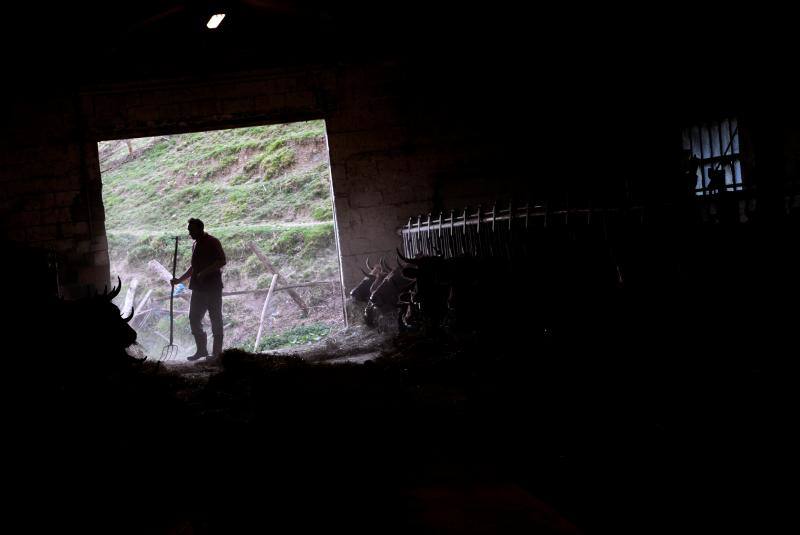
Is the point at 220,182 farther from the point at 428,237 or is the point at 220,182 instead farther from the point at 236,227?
the point at 428,237

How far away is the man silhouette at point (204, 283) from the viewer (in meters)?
11.3

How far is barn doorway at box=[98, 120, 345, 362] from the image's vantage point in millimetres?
16953

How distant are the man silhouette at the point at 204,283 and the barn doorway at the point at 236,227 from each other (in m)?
3.45

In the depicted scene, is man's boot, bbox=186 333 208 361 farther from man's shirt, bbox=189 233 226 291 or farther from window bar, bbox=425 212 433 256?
window bar, bbox=425 212 433 256

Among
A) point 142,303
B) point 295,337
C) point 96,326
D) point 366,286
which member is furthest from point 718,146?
point 142,303

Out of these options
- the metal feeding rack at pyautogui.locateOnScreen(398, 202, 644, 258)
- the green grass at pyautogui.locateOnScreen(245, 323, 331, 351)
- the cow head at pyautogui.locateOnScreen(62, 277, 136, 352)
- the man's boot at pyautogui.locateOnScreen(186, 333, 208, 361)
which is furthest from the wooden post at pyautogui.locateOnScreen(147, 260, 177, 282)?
the cow head at pyautogui.locateOnScreen(62, 277, 136, 352)

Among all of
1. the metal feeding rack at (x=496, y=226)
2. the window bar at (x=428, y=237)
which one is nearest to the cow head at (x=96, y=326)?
the metal feeding rack at (x=496, y=226)

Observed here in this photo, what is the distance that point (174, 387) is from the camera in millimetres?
7059

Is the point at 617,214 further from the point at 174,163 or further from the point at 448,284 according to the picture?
the point at 174,163

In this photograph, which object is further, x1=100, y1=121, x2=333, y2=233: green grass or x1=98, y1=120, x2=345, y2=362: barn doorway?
x1=100, y1=121, x2=333, y2=233: green grass

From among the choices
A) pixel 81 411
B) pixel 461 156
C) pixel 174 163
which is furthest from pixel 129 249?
pixel 81 411

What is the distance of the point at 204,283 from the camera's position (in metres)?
11.4

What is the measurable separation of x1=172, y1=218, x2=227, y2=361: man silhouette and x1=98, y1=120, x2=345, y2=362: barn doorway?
345cm

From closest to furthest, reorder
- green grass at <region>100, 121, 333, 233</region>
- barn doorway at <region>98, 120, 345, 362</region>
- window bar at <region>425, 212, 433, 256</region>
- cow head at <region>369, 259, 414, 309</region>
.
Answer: window bar at <region>425, 212, 433, 256</region>
cow head at <region>369, 259, 414, 309</region>
barn doorway at <region>98, 120, 345, 362</region>
green grass at <region>100, 121, 333, 233</region>
